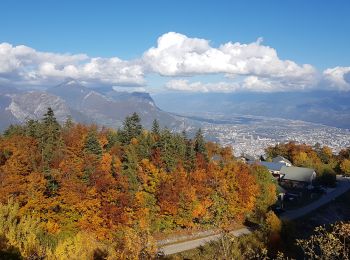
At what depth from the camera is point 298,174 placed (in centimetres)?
9875

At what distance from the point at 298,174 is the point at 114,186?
5757 centimetres

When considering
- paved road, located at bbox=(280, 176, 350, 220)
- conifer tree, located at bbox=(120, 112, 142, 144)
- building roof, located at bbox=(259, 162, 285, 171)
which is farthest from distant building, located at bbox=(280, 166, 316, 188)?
conifer tree, located at bbox=(120, 112, 142, 144)

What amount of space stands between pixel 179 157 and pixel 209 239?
651 inches

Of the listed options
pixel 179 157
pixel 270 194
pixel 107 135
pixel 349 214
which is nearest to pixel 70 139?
pixel 107 135

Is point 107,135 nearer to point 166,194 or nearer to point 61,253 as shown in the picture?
point 166,194

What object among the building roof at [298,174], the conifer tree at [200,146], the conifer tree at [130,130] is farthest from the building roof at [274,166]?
the conifer tree at [130,130]

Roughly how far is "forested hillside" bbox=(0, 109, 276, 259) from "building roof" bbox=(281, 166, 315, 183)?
73.8 feet

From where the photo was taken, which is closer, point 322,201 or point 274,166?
point 322,201

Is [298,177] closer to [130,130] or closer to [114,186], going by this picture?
[130,130]

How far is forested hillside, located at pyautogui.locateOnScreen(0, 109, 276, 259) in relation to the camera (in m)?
49.9

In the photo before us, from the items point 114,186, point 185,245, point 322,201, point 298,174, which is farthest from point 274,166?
point 114,186

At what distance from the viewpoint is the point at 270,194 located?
Result: 73500mm

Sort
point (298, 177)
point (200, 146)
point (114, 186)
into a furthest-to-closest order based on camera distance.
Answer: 1. point (298, 177)
2. point (200, 146)
3. point (114, 186)

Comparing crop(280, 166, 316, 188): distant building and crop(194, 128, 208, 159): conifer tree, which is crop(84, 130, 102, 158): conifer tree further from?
crop(280, 166, 316, 188): distant building
